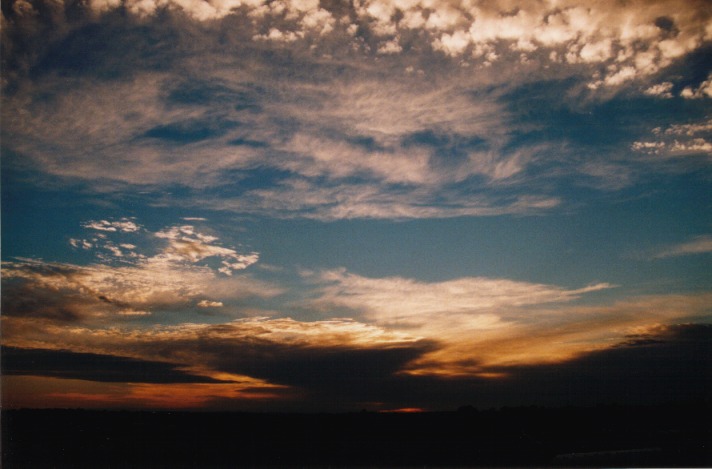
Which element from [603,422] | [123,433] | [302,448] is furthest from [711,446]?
[123,433]

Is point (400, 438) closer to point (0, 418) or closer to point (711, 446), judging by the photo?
point (711, 446)

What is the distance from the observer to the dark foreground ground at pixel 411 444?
23.9 ft

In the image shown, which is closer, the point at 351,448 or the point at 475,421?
the point at 351,448

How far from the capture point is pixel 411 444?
970 centimetres

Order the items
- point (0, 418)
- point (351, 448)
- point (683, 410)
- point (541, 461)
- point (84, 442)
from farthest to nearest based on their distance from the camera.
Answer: point (683, 410) → point (84, 442) → point (351, 448) → point (541, 461) → point (0, 418)

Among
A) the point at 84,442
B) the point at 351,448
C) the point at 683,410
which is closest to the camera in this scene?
the point at 351,448

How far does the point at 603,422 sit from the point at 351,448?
24.0 feet

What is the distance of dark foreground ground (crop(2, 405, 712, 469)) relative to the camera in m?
7.30

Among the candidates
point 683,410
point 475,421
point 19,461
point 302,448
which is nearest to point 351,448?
point 302,448

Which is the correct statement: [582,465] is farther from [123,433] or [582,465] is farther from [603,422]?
[123,433]

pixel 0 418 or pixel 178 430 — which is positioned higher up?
pixel 0 418

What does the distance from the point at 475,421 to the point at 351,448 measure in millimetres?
6487

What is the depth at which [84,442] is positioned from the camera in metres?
10.4

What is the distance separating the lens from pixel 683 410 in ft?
47.5
